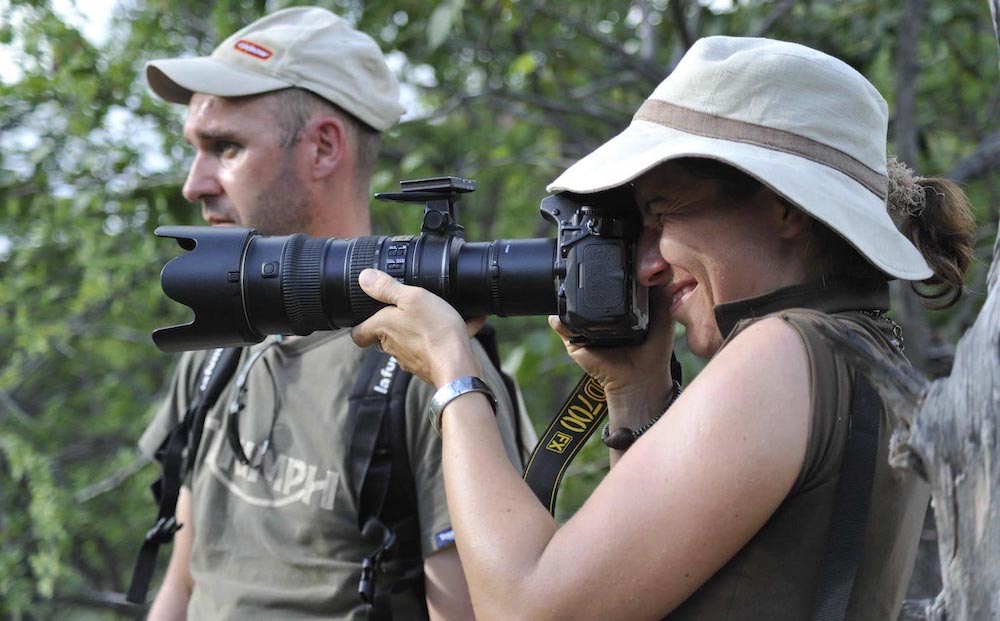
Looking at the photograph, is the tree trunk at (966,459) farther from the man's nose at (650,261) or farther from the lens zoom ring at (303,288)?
the lens zoom ring at (303,288)

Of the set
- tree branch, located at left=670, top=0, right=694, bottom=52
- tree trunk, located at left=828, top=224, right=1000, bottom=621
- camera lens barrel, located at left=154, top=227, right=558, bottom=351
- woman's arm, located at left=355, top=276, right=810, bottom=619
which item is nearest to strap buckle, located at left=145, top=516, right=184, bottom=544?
camera lens barrel, located at left=154, top=227, right=558, bottom=351

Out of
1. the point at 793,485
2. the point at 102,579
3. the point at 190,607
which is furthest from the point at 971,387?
the point at 102,579

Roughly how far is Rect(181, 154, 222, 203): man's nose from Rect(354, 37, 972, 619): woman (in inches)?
35.8

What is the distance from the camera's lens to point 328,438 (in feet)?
6.92

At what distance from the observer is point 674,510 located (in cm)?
124

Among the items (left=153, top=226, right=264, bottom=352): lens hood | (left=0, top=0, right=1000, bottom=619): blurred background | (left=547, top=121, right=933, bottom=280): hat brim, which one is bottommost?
(left=0, top=0, right=1000, bottom=619): blurred background

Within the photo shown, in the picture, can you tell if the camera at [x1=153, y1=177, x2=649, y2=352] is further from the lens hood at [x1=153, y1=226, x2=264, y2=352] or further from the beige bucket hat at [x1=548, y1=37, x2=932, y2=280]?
the beige bucket hat at [x1=548, y1=37, x2=932, y2=280]

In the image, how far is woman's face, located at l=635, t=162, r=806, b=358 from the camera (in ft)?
4.82

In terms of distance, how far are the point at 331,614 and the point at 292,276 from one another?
0.64 metres

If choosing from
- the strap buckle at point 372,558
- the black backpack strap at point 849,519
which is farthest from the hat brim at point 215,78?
the black backpack strap at point 849,519

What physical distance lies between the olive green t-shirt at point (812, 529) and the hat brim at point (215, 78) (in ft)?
4.82

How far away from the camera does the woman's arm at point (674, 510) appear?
123 cm

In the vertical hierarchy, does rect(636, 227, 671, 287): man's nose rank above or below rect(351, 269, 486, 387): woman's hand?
above

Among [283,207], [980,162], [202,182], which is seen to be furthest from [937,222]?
[980,162]
